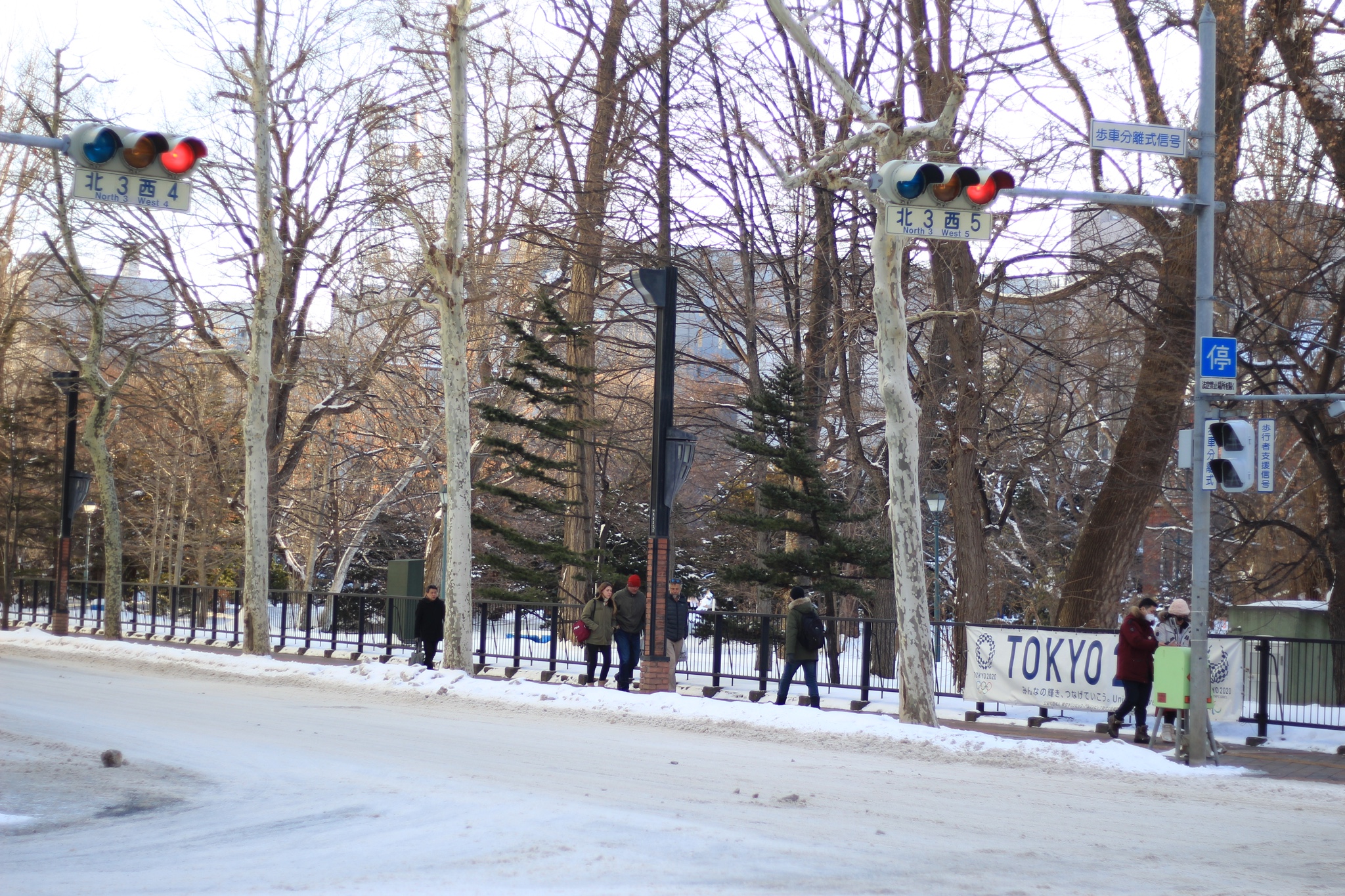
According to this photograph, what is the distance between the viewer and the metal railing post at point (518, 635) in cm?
2444

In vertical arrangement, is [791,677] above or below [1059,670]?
below

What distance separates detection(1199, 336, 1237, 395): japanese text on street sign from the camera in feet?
43.2

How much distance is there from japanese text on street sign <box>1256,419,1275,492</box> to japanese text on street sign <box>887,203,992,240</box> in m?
4.41

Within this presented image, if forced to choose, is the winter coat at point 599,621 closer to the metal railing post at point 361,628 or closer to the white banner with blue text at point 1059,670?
the white banner with blue text at point 1059,670

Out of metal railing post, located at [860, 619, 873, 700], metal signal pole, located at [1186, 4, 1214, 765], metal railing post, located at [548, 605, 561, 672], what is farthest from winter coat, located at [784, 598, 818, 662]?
metal railing post, located at [548, 605, 561, 672]

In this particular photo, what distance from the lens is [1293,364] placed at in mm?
20297

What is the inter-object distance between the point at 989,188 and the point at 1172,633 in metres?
6.81

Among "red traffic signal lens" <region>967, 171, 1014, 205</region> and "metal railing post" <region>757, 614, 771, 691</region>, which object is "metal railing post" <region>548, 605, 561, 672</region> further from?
"red traffic signal lens" <region>967, 171, 1014, 205</region>

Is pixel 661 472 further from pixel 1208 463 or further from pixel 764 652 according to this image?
pixel 1208 463

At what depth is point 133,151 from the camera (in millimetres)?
10172

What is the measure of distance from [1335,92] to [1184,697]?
1043cm

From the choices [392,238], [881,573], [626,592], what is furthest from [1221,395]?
[392,238]

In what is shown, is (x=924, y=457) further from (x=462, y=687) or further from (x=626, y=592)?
(x=462, y=687)

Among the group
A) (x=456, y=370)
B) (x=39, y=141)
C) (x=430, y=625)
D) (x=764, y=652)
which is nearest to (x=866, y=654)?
(x=764, y=652)
